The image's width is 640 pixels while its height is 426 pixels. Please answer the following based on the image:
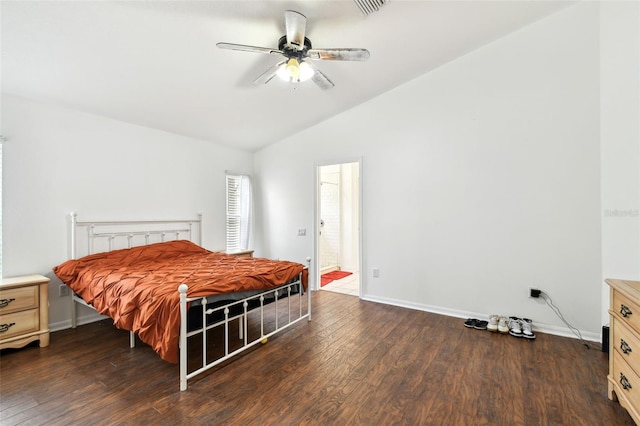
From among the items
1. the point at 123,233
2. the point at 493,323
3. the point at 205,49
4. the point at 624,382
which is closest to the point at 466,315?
the point at 493,323

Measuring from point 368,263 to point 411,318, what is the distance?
1.00m

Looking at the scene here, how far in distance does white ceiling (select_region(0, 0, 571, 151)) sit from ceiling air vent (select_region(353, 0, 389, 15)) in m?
0.09

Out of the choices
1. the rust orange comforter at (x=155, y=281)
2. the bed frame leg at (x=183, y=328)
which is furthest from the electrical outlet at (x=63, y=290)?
the bed frame leg at (x=183, y=328)

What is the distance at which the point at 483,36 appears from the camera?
314cm

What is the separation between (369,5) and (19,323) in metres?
4.15

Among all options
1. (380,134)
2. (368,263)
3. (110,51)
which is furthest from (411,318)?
(110,51)

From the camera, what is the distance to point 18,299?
2.61 m

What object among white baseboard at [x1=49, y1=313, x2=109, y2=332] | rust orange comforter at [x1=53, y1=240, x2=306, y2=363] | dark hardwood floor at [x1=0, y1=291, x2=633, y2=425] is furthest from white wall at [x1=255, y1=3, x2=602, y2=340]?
white baseboard at [x1=49, y1=313, x2=109, y2=332]

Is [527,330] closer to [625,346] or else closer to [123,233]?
[625,346]

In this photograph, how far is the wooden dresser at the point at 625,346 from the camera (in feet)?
5.21

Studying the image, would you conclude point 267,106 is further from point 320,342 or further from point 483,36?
point 320,342

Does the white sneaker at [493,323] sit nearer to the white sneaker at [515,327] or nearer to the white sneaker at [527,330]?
the white sneaker at [515,327]

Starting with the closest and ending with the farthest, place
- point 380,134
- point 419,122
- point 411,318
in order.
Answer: point 411,318 < point 419,122 < point 380,134

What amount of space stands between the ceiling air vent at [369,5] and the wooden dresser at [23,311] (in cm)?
378
